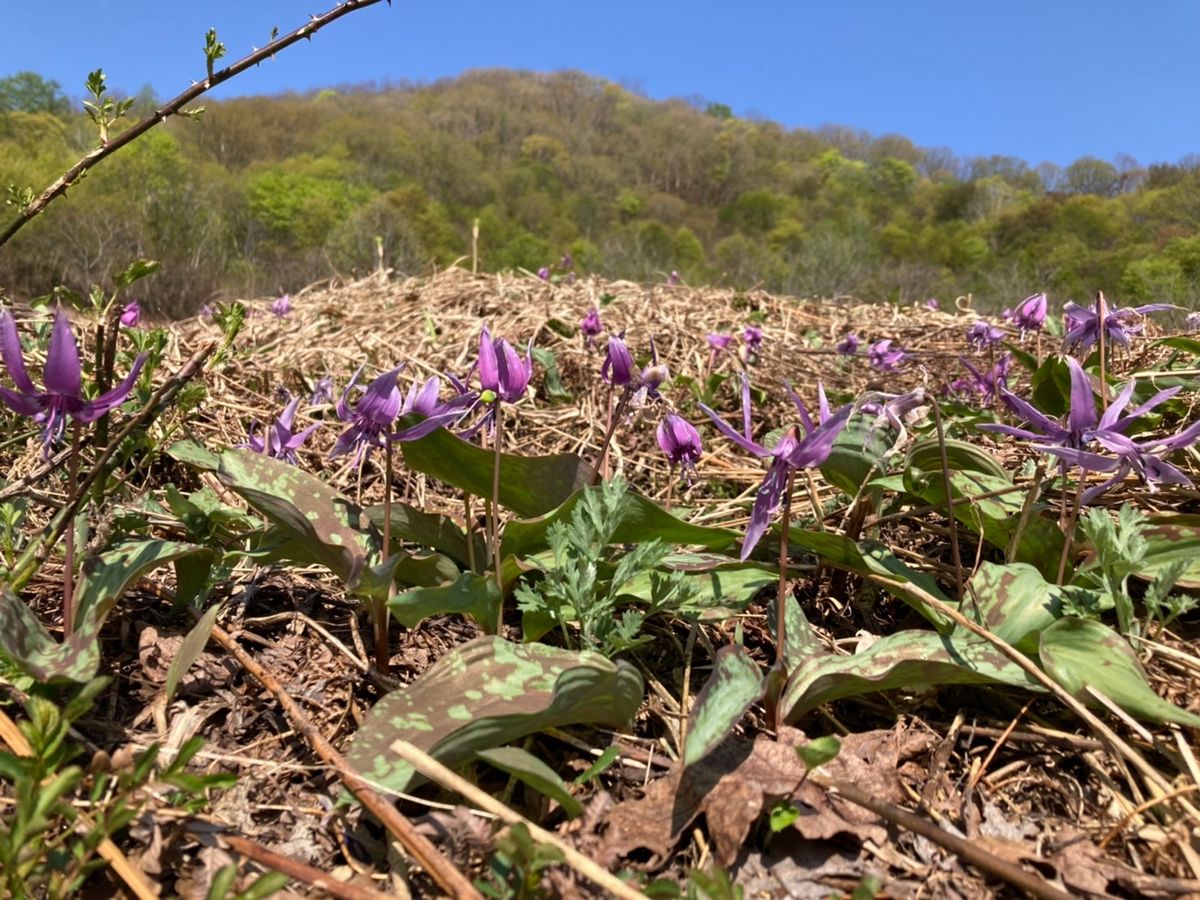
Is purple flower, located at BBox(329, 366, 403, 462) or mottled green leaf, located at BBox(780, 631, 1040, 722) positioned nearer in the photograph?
mottled green leaf, located at BBox(780, 631, 1040, 722)

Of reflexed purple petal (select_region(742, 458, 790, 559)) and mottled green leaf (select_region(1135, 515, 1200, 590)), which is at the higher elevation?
reflexed purple petal (select_region(742, 458, 790, 559))

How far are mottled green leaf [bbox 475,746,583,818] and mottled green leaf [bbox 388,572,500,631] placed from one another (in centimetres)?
29

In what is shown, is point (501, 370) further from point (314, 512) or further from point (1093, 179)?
point (1093, 179)

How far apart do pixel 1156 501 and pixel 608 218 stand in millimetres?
59313

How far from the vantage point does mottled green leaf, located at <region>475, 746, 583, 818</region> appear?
43.6 inches

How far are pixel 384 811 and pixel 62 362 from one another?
0.84 metres

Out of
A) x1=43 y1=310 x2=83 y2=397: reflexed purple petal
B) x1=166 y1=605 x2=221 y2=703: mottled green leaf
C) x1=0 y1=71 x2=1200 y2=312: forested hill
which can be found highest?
x1=0 y1=71 x2=1200 y2=312: forested hill

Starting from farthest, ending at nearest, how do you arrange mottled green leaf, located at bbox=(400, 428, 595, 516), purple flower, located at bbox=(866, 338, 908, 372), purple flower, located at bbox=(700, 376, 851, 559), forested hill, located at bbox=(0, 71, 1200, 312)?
forested hill, located at bbox=(0, 71, 1200, 312) → purple flower, located at bbox=(866, 338, 908, 372) → mottled green leaf, located at bbox=(400, 428, 595, 516) → purple flower, located at bbox=(700, 376, 851, 559)

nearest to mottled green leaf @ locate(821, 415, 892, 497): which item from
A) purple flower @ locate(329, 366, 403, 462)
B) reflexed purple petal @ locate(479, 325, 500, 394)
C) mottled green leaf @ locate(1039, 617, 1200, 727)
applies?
mottled green leaf @ locate(1039, 617, 1200, 727)

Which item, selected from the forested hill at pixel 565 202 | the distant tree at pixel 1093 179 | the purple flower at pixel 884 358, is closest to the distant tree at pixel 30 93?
the forested hill at pixel 565 202

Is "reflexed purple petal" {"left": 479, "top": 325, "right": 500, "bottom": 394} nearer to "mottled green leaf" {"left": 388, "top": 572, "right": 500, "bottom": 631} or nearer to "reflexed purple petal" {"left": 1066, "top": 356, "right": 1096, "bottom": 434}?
"mottled green leaf" {"left": 388, "top": 572, "right": 500, "bottom": 631}

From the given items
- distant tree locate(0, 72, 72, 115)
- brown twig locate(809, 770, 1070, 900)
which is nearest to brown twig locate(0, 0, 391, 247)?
brown twig locate(809, 770, 1070, 900)

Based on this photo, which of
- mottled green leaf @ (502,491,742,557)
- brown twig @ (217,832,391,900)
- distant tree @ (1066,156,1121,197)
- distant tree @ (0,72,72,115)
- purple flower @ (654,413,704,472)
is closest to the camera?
brown twig @ (217,832,391,900)

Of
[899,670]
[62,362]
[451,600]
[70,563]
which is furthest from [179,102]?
[899,670]
